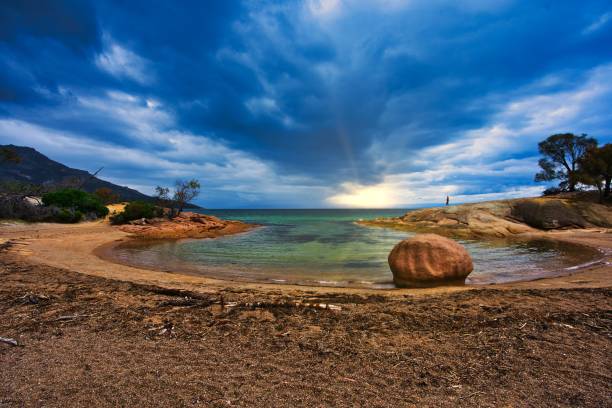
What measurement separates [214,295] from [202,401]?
190 inches

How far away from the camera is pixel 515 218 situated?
34.2 metres

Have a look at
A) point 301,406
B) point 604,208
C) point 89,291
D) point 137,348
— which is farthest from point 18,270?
point 604,208

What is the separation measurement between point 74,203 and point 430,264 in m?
41.0

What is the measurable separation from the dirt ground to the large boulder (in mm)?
3081

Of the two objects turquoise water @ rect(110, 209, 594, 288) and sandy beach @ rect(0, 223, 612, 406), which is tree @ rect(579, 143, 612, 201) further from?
sandy beach @ rect(0, 223, 612, 406)

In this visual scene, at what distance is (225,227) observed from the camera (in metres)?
40.4

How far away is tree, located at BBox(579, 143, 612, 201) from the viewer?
114 feet

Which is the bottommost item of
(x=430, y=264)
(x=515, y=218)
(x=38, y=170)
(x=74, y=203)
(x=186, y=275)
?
(x=186, y=275)

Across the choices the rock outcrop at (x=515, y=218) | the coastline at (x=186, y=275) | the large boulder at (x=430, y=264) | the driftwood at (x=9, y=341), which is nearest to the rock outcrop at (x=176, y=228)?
the coastline at (x=186, y=275)

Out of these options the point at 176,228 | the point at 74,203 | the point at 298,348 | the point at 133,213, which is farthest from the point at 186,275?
the point at 74,203

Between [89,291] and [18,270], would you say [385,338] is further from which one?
[18,270]

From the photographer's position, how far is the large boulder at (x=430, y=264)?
1047 cm

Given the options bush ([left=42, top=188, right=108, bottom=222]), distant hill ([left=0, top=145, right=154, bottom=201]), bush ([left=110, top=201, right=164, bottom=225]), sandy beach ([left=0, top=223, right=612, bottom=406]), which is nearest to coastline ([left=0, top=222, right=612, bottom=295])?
sandy beach ([left=0, top=223, right=612, bottom=406])

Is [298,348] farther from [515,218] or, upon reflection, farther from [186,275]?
[515,218]
